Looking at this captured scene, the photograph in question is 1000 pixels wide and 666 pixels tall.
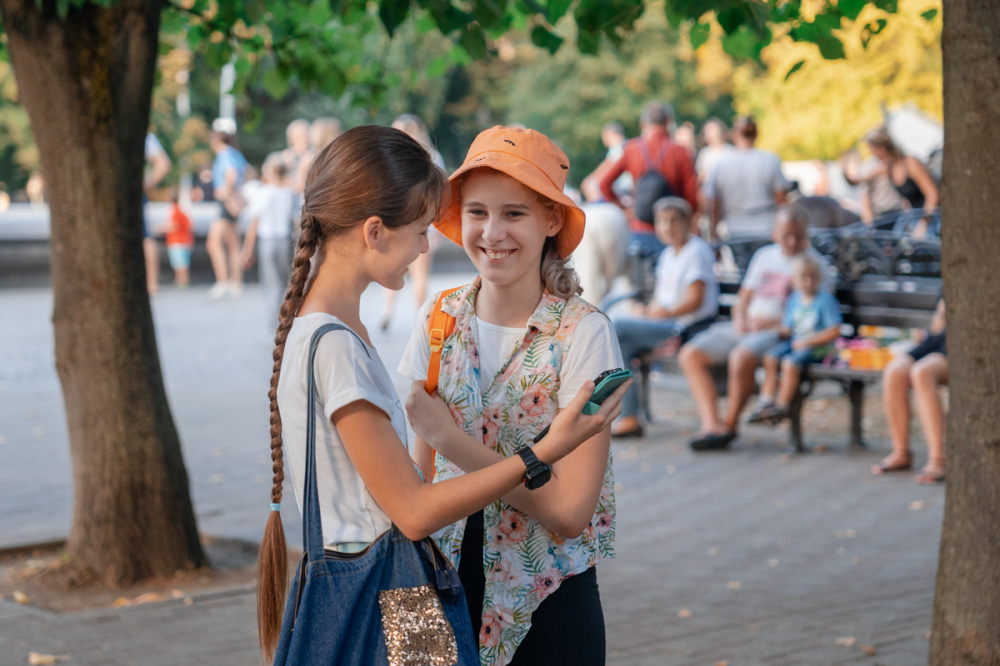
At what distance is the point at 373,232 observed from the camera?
7.55 feet

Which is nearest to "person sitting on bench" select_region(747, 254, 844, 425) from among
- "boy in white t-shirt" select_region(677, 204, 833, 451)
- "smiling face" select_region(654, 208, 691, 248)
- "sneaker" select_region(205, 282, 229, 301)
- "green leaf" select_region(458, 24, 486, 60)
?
"boy in white t-shirt" select_region(677, 204, 833, 451)

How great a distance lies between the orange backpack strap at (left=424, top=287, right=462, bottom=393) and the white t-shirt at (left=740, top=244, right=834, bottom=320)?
6.14 meters

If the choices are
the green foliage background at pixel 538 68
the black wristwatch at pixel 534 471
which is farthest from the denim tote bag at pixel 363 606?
the green foliage background at pixel 538 68

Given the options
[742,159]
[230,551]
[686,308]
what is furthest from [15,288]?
[230,551]

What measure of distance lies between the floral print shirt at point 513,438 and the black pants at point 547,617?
0.08ft

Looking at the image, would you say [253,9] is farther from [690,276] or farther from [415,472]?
[690,276]

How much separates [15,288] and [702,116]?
3723 centimetres

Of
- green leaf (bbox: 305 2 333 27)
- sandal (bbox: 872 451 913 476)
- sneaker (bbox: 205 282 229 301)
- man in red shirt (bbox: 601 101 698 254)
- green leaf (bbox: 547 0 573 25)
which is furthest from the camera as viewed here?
sneaker (bbox: 205 282 229 301)

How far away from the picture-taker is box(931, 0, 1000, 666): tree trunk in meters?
3.06

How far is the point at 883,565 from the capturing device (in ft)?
17.9

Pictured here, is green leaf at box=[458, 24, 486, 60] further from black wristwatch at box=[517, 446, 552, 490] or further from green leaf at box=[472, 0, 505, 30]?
black wristwatch at box=[517, 446, 552, 490]

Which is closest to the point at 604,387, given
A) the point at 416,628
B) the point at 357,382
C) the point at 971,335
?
the point at 357,382

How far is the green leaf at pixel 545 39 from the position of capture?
15.5ft

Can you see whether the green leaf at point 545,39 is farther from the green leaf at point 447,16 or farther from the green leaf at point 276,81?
the green leaf at point 276,81
